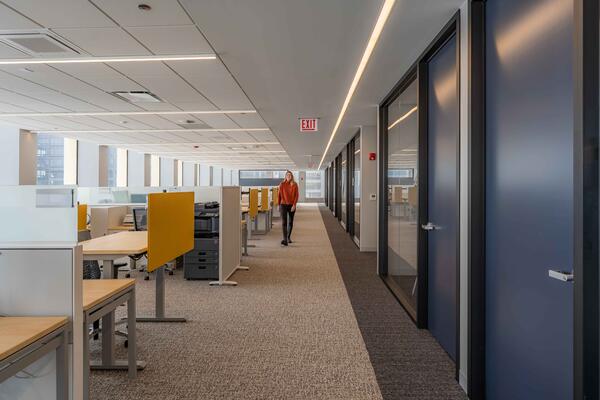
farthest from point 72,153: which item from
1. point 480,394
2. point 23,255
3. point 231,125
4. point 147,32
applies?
point 480,394

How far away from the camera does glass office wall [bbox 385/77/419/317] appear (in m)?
3.70

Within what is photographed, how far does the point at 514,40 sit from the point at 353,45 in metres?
1.82

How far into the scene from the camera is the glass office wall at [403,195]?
12.1 ft

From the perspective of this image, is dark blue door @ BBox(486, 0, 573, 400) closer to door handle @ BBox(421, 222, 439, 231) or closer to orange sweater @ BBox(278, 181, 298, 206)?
door handle @ BBox(421, 222, 439, 231)

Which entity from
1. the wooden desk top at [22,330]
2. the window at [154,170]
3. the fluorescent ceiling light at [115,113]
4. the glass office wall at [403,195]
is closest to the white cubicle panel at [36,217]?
the wooden desk top at [22,330]

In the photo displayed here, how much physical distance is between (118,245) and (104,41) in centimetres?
193

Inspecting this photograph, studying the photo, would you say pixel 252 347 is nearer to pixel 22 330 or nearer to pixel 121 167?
pixel 22 330

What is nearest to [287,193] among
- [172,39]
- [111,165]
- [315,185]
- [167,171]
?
[172,39]

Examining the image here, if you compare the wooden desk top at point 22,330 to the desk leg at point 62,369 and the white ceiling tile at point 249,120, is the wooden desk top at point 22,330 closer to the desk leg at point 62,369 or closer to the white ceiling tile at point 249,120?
the desk leg at point 62,369

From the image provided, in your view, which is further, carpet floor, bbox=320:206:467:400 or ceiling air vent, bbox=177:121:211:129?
ceiling air vent, bbox=177:121:211:129

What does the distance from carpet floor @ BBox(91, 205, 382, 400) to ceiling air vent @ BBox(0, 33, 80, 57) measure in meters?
2.60

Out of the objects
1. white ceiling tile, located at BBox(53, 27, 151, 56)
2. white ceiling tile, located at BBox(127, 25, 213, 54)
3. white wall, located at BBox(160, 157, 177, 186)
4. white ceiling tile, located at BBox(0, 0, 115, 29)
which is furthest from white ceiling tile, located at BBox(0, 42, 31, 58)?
white wall, located at BBox(160, 157, 177, 186)

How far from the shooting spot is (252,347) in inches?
111

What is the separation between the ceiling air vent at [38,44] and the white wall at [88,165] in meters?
8.39
